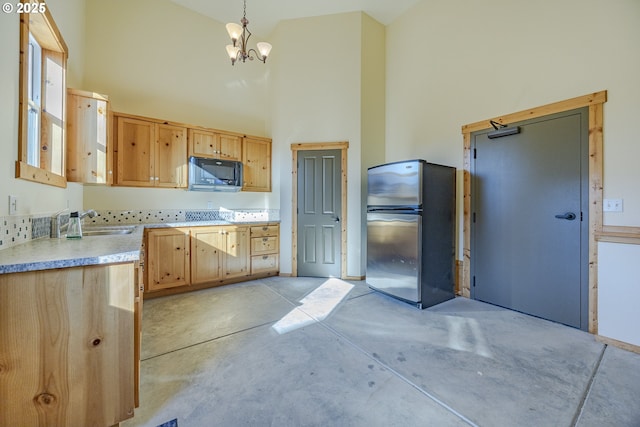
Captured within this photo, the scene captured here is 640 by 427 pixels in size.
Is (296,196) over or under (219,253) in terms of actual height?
over

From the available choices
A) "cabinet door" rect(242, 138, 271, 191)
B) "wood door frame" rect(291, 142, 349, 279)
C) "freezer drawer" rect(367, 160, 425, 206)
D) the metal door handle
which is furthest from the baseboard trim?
"cabinet door" rect(242, 138, 271, 191)

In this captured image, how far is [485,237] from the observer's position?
3.18 metres

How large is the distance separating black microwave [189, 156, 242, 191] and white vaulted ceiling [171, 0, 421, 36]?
92.8 inches

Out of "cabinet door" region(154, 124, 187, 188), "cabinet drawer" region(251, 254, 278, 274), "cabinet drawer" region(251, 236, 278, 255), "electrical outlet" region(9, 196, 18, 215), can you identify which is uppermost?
"cabinet door" region(154, 124, 187, 188)

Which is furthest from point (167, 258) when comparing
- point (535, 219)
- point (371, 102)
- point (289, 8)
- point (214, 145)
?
point (535, 219)

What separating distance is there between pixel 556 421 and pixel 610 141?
230 cm

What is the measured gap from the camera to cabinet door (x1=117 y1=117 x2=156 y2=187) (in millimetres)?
3301

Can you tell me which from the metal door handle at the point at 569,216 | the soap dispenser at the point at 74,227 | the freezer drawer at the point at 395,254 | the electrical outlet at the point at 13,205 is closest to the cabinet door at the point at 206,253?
the soap dispenser at the point at 74,227

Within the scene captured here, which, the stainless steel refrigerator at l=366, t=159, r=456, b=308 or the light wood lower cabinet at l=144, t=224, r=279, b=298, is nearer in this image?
the stainless steel refrigerator at l=366, t=159, r=456, b=308

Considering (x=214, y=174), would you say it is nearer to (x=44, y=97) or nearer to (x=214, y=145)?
(x=214, y=145)

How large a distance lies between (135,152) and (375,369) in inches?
144

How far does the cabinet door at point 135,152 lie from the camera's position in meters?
3.30

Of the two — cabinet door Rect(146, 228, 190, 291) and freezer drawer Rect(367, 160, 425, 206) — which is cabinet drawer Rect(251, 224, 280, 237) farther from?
freezer drawer Rect(367, 160, 425, 206)

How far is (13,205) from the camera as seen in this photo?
156cm
